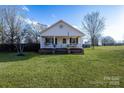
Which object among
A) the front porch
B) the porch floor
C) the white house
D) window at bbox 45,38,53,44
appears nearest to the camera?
the porch floor

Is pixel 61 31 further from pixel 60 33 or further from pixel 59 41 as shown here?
pixel 59 41

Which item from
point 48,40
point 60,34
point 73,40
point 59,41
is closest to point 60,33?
point 60,34

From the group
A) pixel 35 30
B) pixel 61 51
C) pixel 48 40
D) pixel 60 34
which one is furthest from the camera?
pixel 35 30

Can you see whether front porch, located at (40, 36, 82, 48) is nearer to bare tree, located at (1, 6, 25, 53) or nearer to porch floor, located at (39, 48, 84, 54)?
porch floor, located at (39, 48, 84, 54)

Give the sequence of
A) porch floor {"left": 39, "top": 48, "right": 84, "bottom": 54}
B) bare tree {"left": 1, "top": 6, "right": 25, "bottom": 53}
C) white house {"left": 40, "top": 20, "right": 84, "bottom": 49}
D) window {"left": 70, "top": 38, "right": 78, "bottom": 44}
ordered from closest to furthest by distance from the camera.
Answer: bare tree {"left": 1, "top": 6, "right": 25, "bottom": 53} → porch floor {"left": 39, "top": 48, "right": 84, "bottom": 54} → white house {"left": 40, "top": 20, "right": 84, "bottom": 49} → window {"left": 70, "top": 38, "right": 78, "bottom": 44}

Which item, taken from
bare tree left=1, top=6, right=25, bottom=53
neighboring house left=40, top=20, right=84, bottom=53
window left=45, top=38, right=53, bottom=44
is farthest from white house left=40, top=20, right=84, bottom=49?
bare tree left=1, top=6, right=25, bottom=53

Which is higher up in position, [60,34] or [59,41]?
[60,34]

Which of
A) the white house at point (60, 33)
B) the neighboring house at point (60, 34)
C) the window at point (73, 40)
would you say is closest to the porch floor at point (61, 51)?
the neighboring house at point (60, 34)

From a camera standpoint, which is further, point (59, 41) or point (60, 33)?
point (59, 41)

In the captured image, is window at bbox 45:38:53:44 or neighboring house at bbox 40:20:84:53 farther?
window at bbox 45:38:53:44

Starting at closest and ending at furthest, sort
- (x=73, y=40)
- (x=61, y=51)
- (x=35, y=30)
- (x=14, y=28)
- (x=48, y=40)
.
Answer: (x=61, y=51)
(x=14, y=28)
(x=48, y=40)
(x=73, y=40)
(x=35, y=30)

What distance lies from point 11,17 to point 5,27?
1767mm

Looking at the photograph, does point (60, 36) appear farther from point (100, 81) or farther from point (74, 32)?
point (100, 81)

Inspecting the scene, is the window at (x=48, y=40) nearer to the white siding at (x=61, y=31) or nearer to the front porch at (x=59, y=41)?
the front porch at (x=59, y=41)
